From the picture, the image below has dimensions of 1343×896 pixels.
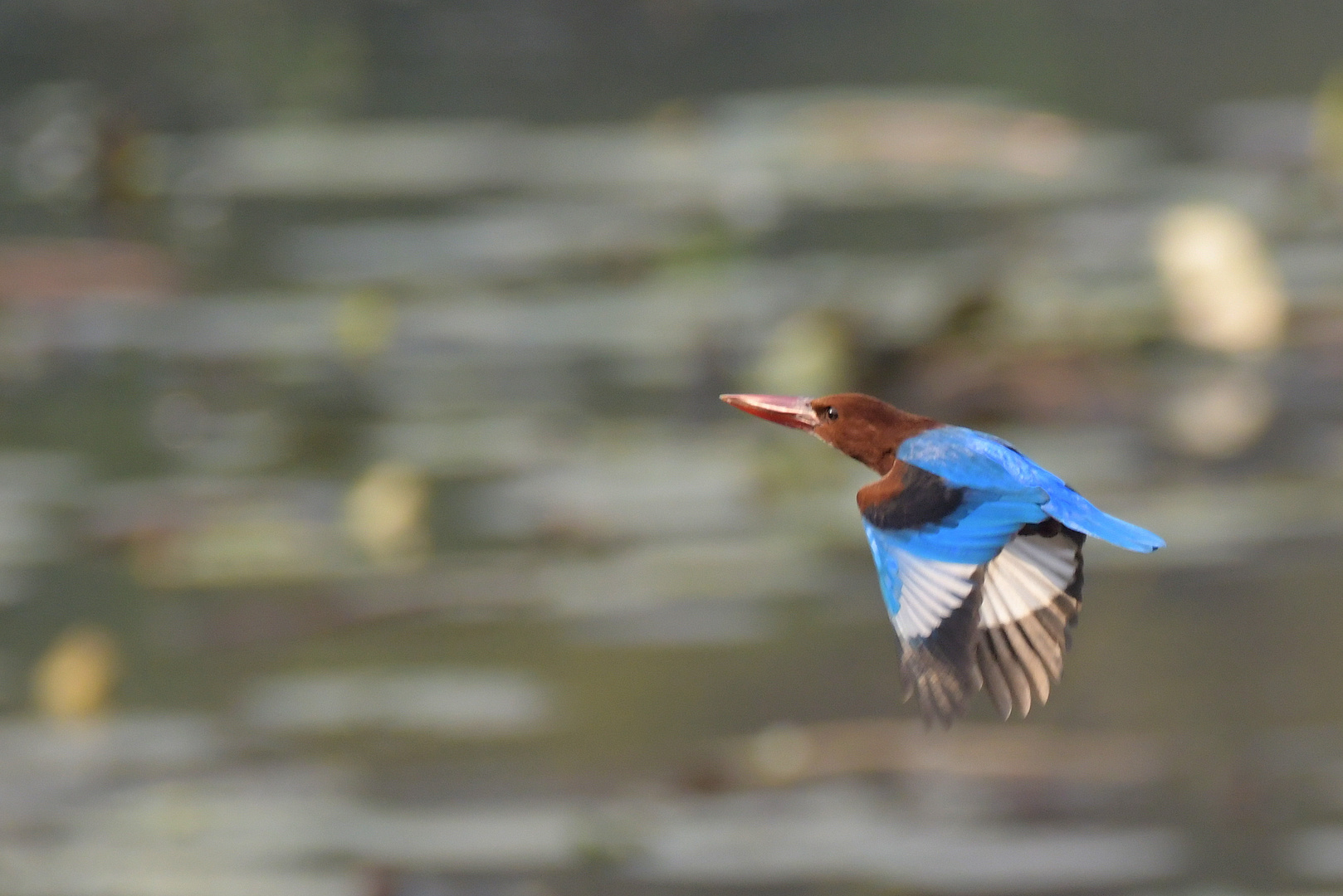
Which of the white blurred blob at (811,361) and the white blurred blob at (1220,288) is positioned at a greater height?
the white blurred blob at (1220,288)

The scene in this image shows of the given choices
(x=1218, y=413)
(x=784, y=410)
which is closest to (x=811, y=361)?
(x=1218, y=413)

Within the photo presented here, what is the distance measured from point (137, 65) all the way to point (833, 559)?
6685mm

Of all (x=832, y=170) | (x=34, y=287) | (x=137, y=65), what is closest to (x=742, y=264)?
(x=832, y=170)

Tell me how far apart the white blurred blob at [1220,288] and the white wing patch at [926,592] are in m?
4.55

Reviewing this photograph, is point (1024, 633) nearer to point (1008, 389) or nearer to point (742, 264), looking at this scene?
point (1008, 389)

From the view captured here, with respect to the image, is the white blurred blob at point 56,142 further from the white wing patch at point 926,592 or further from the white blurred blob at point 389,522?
the white wing patch at point 926,592

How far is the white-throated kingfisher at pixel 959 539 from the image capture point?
5.19 ft

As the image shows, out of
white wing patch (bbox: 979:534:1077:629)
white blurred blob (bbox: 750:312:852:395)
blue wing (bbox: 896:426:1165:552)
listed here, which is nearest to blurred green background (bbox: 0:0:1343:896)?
white blurred blob (bbox: 750:312:852:395)

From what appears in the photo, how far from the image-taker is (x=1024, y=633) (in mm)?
1766

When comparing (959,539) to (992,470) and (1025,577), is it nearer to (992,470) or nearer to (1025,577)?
(992,470)

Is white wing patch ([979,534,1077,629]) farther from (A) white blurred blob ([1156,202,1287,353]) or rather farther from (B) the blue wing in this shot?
(A) white blurred blob ([1156,202,1287,353])

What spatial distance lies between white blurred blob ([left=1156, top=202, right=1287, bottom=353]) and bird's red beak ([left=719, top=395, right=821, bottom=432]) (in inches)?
176

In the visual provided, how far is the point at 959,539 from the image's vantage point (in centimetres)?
158

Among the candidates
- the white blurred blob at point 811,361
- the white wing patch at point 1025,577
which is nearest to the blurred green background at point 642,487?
the white blurred blob at point 811,361
